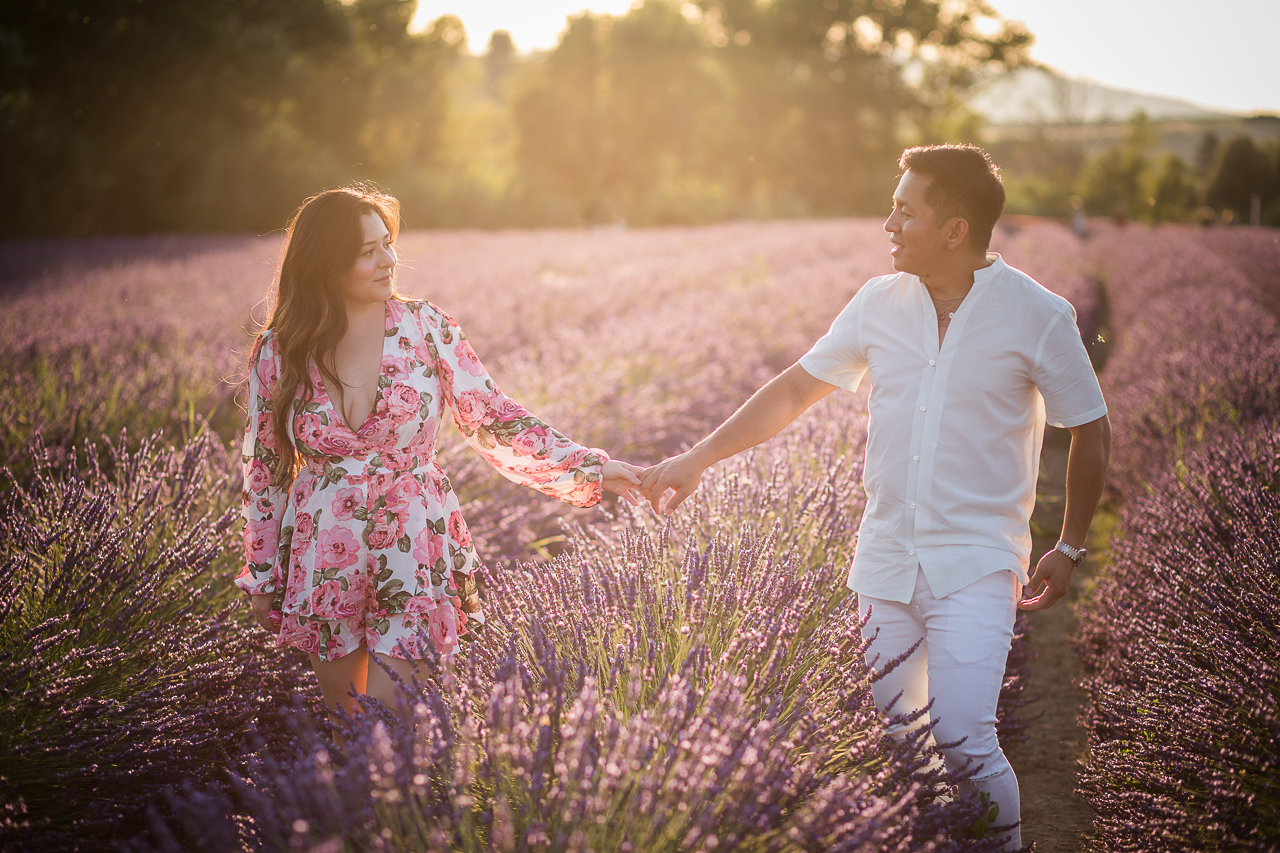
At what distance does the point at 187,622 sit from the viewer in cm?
221

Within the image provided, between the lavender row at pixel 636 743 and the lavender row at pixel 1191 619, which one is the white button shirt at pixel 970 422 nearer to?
the lavender row at pixel 636 743

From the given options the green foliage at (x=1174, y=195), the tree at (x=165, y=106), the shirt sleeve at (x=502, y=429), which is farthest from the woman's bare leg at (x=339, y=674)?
the green foliage at (x=1174, y=195)

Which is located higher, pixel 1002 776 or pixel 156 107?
pixel 156 107

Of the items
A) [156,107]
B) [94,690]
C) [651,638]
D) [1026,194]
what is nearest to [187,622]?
[94,690]

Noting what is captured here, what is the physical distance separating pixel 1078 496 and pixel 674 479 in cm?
92

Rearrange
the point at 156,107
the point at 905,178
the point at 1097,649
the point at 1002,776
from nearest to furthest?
the point at 1002,776
the point at 905,178
the point at 1097,649
the point at 156,107

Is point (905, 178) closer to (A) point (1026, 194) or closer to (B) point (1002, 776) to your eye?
(B) point (1002, 776)

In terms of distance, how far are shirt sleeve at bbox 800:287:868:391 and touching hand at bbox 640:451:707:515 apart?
38 cm

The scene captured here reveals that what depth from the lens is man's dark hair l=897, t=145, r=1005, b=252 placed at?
5.72ft

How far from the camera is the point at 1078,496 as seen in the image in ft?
5.81

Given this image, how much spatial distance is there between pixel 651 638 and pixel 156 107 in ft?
69.7

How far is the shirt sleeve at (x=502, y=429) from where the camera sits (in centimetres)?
212

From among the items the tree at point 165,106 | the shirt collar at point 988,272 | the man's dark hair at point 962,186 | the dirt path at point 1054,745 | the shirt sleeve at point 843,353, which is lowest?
the dirt path at point 1054,745

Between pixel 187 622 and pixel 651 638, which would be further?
pixel 187 622
